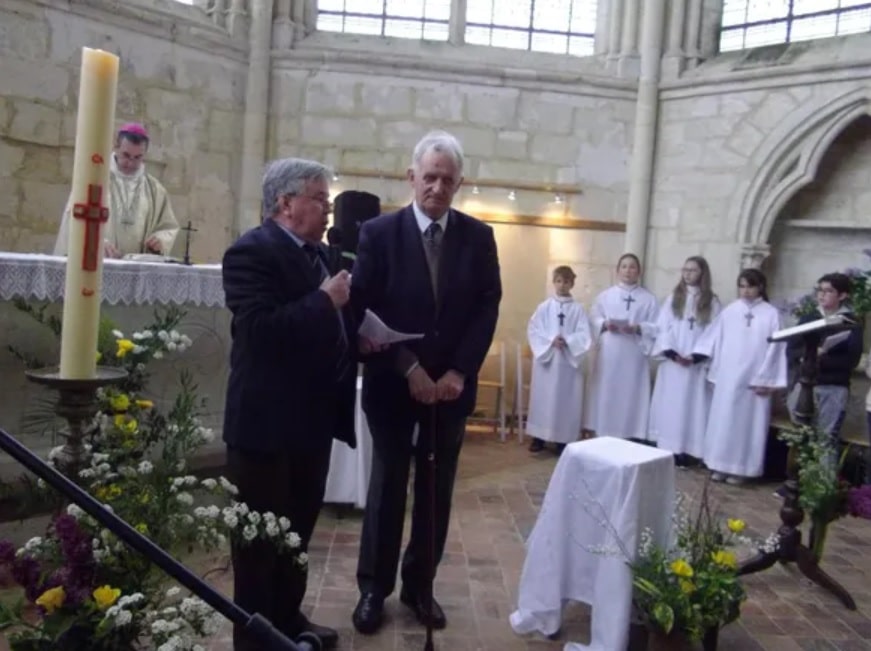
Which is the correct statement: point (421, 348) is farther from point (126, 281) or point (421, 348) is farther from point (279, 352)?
point (126, 281)

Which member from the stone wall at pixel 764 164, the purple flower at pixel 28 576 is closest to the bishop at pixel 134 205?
the purple flower at pixel 28 576

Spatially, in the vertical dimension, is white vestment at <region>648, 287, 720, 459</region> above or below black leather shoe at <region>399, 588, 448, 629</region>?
above

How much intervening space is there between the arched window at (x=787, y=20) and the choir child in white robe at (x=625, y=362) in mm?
2734

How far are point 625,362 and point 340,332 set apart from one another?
16.5 feet

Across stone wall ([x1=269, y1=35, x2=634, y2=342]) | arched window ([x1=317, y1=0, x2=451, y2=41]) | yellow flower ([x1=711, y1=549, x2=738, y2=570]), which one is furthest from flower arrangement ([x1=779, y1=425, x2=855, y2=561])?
arched window ([x1=317, y1=0, x2=451, y2=41])

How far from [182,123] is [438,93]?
245 centimetres

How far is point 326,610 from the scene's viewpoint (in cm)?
335

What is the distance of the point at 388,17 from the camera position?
28.0 feet

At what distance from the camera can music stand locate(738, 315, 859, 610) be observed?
3811 mm

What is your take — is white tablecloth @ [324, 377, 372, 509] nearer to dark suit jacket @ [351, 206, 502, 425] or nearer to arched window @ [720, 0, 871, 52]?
dark suit jacket @ [351, 206, 502, 425]

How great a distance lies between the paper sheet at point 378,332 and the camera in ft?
9.34

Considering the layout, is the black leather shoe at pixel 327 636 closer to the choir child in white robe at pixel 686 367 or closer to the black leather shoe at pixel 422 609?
the black leather shoe at pixel 422 609

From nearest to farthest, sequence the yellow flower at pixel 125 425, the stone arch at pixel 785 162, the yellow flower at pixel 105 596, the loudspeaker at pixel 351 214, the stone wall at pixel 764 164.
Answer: the yellow flower at pixel 105 596, the yellow flower at pixel 125 425, the loudspeaker at pixel 351 214, the stone arch at pixel 785 162, the stone wall at pixel 764 164

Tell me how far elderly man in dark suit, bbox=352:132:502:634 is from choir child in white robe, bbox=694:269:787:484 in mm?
3906
